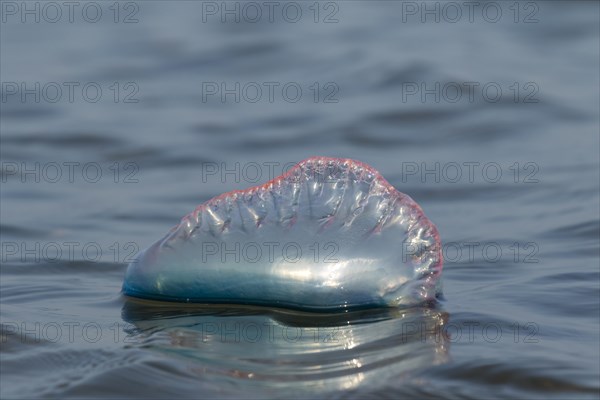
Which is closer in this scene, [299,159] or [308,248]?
[308,248]

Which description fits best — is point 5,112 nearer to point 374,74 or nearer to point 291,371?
point 374,74

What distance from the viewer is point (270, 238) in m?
3.48

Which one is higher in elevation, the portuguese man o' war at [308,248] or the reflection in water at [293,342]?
the portuguese man o' war at [308,248]

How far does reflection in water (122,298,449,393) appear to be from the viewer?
289 cm

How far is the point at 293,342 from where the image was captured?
10.5 feet

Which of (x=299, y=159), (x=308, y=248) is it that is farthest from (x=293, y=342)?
(x=299, y=159)

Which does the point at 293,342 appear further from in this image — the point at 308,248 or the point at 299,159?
the point at 299,159

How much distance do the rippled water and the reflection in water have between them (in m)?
0.01

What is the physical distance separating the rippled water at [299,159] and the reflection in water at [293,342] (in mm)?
10

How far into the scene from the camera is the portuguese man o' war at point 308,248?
11.3 ft

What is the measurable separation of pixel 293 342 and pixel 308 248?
37cm

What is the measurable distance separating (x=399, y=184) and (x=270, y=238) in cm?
248

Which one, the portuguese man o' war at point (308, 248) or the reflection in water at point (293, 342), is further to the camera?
the portuguese man o' war at point (308, 248)

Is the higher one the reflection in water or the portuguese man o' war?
the portuguese man o' war
